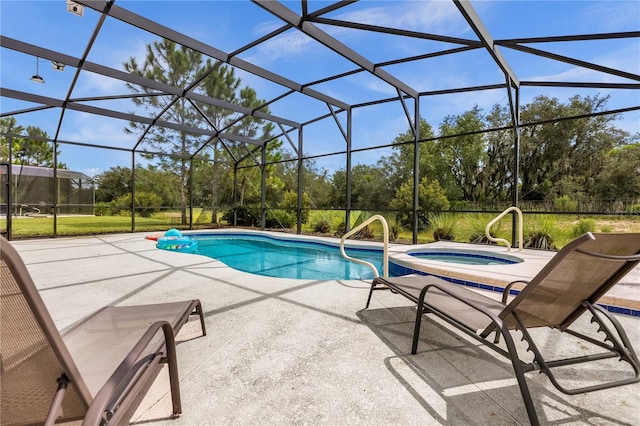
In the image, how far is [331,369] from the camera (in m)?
1.86

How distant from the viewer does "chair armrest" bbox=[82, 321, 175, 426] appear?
90 centimetres

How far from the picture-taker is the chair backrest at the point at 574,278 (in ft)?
4.68

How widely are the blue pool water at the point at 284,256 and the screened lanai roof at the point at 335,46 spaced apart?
3.38 meters

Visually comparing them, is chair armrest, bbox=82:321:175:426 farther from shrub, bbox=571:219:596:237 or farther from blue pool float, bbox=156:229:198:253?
shrub, bbox=571:219:596:237

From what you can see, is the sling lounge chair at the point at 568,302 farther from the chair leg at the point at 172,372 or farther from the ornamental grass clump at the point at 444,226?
the ornamental grass clump at the point at 444,226

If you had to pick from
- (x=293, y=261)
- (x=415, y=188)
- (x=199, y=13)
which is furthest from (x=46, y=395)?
(x=415, y=188)

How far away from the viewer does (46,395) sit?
92 cm

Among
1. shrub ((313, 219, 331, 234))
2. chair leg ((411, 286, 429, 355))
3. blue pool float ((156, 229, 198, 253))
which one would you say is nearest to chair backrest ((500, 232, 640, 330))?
chair leg ((411, 286, 429, 355))

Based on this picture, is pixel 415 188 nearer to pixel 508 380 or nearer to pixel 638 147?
pixel 508 380

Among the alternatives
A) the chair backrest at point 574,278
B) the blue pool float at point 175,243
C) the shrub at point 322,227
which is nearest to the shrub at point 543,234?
the shrub at point 322,227

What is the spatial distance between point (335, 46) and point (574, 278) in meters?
4.98

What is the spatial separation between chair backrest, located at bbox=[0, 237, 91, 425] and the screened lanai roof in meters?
4.37

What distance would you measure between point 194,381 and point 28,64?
24.4 feet

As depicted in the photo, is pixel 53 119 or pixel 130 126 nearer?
pixel 53 119
